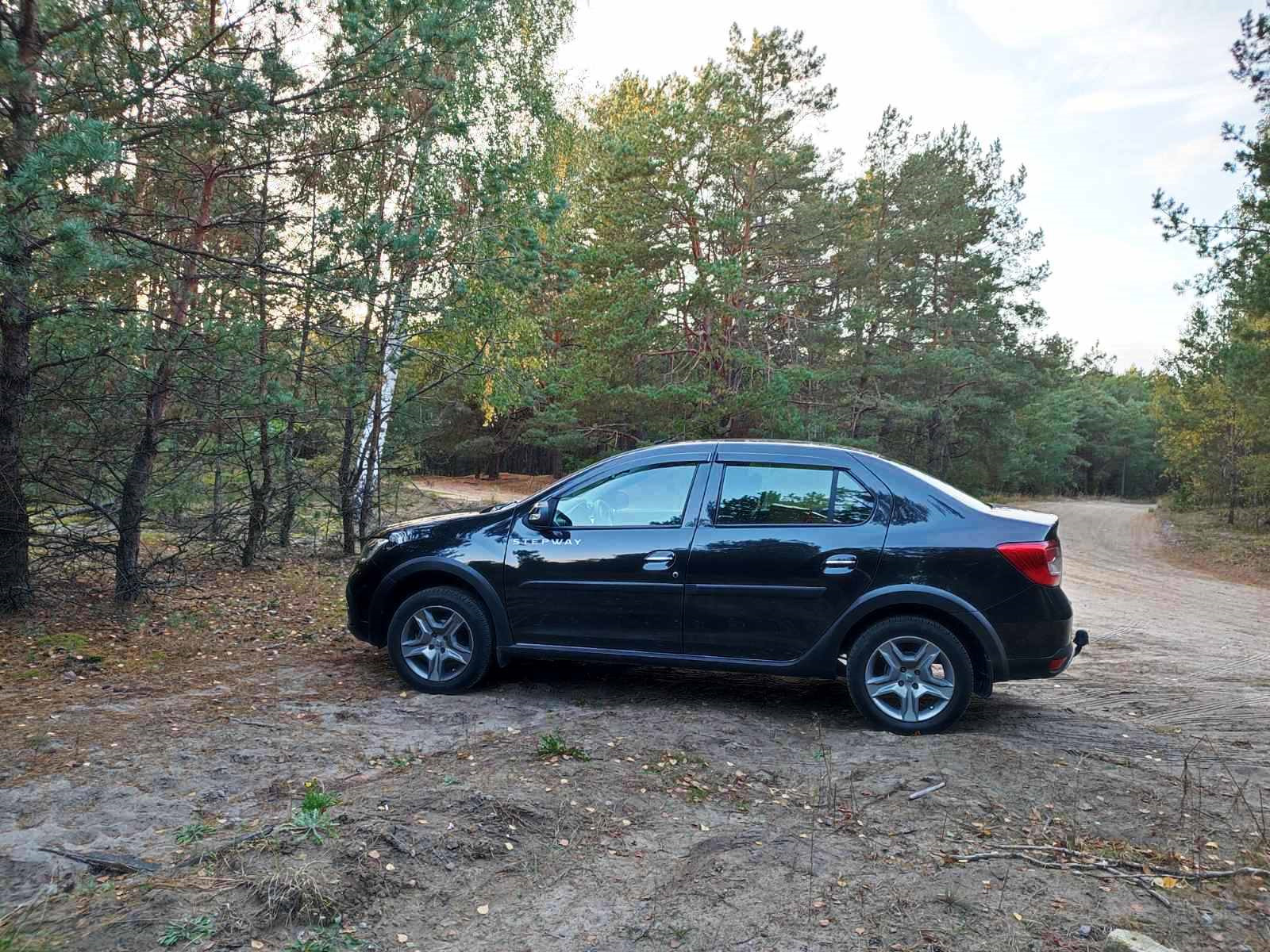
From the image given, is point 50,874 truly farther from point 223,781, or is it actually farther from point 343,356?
point 343,356

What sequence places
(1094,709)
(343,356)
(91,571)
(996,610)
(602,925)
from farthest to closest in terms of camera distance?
(343,356) → (91,571) → (1094,709) → (996,610) → (602,925)

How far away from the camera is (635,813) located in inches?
153

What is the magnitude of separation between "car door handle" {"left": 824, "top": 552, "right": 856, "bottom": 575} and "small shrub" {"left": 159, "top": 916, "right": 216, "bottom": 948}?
3.60m

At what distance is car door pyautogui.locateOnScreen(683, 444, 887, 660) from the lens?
16.9 feet

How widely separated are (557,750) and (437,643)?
1.57m

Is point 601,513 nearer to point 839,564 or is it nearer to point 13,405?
point 839,564

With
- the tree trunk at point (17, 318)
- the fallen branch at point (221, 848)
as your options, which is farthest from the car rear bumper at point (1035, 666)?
the tree trunk at point (17, 318)

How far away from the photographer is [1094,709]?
5719mm

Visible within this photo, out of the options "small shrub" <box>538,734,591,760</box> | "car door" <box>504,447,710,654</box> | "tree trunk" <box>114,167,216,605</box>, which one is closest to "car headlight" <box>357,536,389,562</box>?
"car door" <box>504,447,710,654</box>

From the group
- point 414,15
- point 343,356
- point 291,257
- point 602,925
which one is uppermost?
point 414,15

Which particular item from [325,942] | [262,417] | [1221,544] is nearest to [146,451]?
[262,417]

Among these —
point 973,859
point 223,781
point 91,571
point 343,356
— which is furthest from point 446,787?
point 343,356

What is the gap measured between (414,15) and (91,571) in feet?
19.2

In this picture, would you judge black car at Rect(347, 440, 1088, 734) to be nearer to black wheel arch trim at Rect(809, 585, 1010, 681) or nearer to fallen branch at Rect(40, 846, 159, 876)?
black wheel arch trim at Rect(809, 585, 1010, 681)
